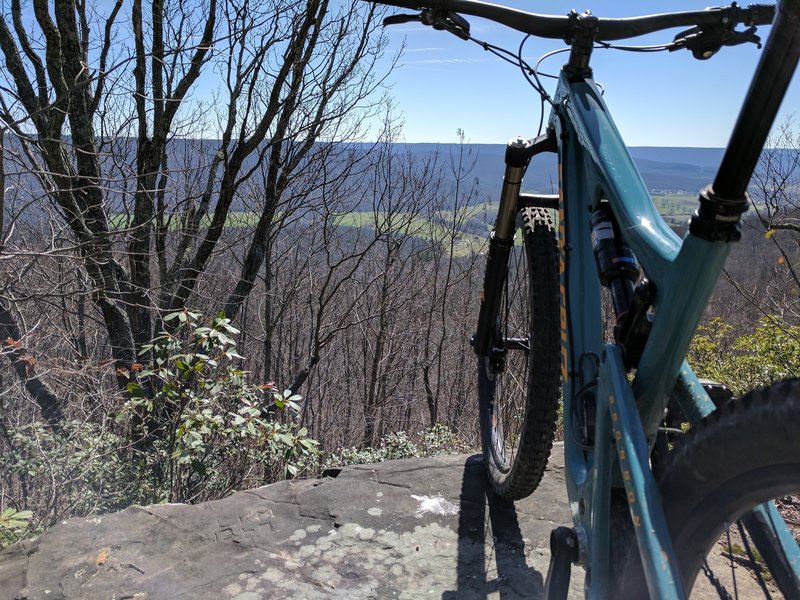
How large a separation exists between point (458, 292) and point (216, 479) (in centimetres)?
1326

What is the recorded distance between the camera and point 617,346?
1392mm

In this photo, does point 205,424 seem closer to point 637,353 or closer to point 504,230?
point 504,230

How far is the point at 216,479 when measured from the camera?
13.6 ft

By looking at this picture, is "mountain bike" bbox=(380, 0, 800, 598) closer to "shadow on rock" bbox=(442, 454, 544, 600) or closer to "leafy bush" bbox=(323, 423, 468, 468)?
"shadow on rock" bbox=(442, 454, 544, 600)

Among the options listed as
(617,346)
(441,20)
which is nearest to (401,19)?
(441,20)

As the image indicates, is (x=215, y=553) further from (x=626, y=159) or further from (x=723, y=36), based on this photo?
(x=723, y=36)

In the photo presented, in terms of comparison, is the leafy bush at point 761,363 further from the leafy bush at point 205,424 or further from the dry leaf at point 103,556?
the dry leaf at point 103,556

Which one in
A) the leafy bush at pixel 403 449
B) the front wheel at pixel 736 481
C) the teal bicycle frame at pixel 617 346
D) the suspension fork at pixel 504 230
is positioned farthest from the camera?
the leafy bush at pixel 403 449

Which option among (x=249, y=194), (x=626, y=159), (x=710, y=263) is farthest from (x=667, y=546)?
(x=249, y=194)

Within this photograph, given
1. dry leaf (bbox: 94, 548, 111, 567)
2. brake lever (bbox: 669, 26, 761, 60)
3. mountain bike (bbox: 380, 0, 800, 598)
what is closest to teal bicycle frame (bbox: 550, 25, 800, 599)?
mountain bike (bbox: 380, 0, 800, 598)

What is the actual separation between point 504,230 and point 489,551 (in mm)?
1317

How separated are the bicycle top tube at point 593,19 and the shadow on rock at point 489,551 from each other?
187cm

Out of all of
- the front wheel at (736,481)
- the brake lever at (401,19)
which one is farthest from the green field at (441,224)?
the front wheel at (736,481)

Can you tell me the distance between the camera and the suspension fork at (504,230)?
2223 millimetres
